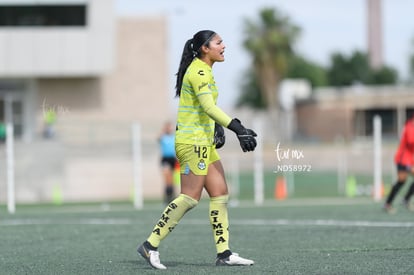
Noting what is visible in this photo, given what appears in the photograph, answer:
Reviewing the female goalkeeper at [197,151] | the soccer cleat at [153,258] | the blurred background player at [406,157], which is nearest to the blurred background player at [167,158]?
the blurred background player at [406,157]

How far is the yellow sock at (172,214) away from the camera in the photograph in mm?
8617

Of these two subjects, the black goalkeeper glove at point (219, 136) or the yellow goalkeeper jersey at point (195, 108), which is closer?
the yellow goalkeeper jersey at point (195, 108)

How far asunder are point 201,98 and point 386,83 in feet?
340

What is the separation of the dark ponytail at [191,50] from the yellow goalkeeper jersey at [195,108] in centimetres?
8

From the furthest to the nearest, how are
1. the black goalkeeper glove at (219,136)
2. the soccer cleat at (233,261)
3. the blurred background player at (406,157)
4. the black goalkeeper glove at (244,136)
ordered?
the blurred background player at (406,157) → the black goalkeeper glove at (219,136) → the soccer cleat at (233,261) → the black goalkeeper glove at (244,136)

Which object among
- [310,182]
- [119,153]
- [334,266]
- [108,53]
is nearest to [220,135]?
[334,266]

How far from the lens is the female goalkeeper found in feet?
28.1

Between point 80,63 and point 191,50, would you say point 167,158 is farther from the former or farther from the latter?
point 80,63

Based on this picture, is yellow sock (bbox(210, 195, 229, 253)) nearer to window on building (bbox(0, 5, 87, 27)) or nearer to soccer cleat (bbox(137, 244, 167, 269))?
soccer cleat (bbox(137, 244, 167, 269))

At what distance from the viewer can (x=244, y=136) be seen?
27.3 feet

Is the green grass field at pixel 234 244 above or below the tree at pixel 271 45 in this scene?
below

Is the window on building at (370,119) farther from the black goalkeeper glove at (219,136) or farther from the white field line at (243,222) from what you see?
the black goalkeeper glove at (219,136)

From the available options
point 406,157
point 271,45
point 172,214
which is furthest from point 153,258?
point 271,45

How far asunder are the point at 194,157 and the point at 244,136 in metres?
0.51
